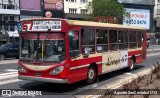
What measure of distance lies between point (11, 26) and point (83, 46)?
6964cm

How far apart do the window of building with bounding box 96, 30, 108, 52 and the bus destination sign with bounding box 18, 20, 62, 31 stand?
107 inches

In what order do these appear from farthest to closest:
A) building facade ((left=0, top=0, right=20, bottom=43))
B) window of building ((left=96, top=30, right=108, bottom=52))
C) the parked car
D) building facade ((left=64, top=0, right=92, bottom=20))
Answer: building facade ((left=64, top=0, right=92, bottom=20)), building facade ((left=0, top=0, right=20, bottom=43)), the parked car, window of building ((left=96, top=30, right=108, bottom=52))

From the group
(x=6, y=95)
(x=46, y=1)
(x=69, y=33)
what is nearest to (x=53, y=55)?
(x=69, y=33)

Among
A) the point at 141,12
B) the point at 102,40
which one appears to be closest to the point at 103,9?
the point at 102,40

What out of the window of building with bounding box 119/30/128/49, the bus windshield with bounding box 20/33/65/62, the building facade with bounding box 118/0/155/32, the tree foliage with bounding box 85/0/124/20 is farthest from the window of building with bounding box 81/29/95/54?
the building facade with bounding box 118/0/155/32

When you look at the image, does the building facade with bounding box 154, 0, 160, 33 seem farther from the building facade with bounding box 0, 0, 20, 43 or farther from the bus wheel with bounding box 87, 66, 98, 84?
the bus wheel with bounding box 87, 66, 98, 84

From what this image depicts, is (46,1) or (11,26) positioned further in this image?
(11,26)

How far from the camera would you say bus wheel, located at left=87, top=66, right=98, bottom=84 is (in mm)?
13695

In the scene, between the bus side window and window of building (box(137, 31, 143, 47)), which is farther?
window of building (box(137, 31, 143, 47))

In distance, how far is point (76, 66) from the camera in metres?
12.5

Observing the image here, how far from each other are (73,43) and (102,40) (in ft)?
8.50

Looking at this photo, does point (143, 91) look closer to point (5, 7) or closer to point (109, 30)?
point (109, 30)

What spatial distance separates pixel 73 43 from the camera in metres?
12.3

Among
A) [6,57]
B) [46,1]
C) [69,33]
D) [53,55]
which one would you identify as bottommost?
[6,57]
